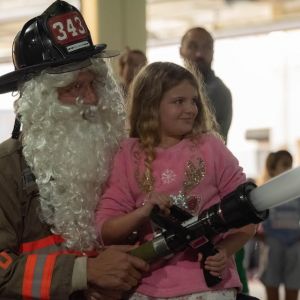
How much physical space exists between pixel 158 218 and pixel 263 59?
16.9 feet

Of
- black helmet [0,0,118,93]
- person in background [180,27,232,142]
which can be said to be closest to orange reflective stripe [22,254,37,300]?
black helmet [0,0,118,93]

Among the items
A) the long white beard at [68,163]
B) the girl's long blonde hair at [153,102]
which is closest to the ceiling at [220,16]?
the girl's long blonde hair at [153,102]

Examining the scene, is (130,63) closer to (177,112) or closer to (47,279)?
(177,112)

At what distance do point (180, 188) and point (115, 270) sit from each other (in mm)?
258

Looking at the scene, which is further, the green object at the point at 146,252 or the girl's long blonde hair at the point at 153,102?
the girl's long blonde hair at the point at 153,102

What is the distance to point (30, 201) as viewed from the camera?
1693 mm

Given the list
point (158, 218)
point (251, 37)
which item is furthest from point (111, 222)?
point (251, 37)

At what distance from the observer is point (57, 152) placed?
1.75 metres

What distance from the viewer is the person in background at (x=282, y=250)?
13.3 ft

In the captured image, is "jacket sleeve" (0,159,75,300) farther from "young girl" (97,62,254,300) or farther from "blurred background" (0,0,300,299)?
"blurred background" (0,0,300,299)

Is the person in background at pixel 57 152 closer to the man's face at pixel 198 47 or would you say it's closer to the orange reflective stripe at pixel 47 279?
the orange reflective stripe at pixel 47 279

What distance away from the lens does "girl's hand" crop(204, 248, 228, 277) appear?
1.58 meters

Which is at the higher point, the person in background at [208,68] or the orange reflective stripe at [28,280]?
the person in background at [208,68]

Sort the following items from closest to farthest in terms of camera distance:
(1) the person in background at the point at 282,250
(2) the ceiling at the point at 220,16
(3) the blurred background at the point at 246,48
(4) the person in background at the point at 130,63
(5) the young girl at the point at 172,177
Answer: (5) the young girl at the point at 172,177 < (4) the person in background at the point at 130,63 < (1) the person in background at the point at 282,250 < (3) the blurred background at the point at 246,48 < (2) the ceiling at the point at 220,16
